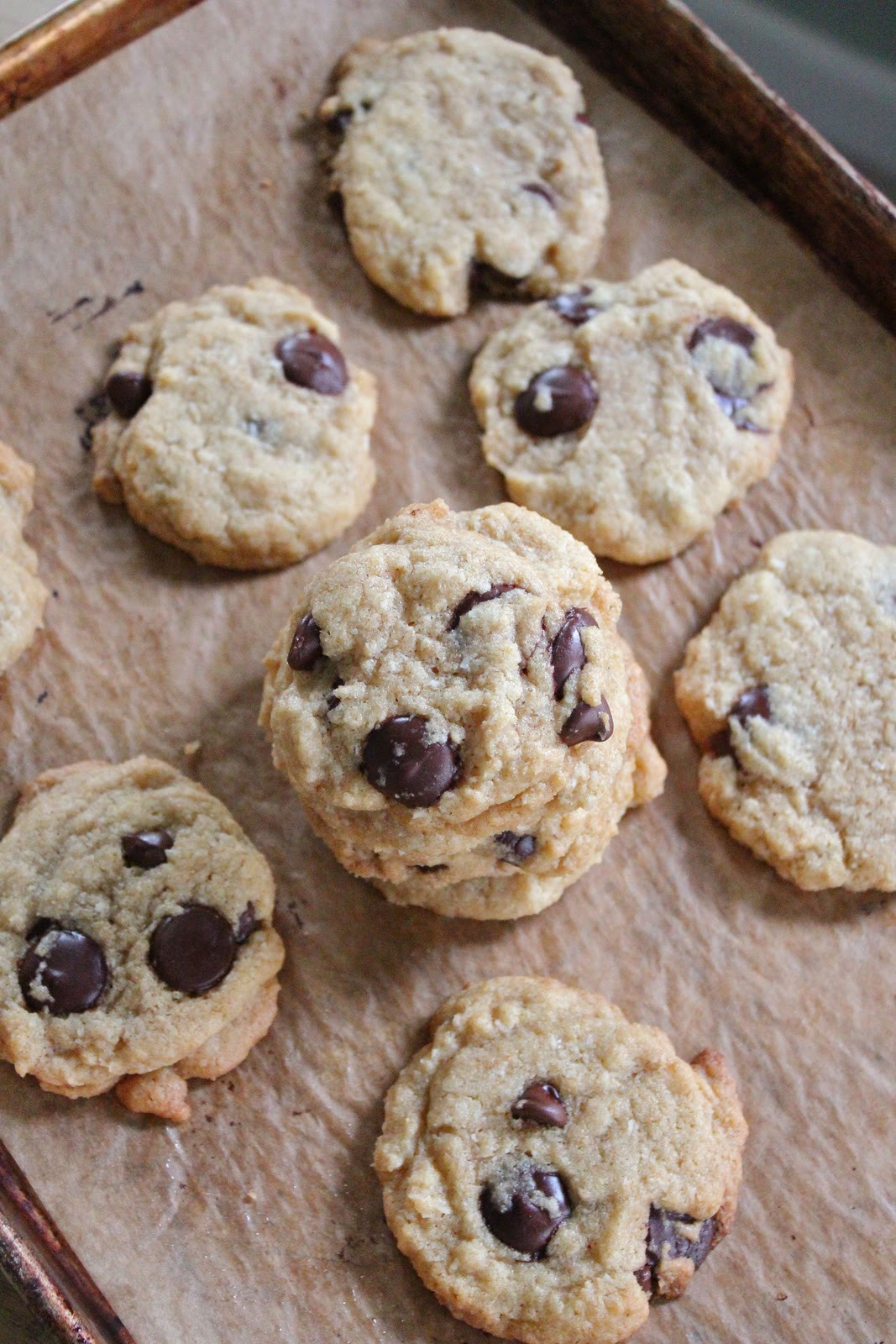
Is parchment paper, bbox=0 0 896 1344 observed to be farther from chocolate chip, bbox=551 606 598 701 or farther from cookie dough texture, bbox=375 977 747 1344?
chocolate chip, bbox=551 606 598 701

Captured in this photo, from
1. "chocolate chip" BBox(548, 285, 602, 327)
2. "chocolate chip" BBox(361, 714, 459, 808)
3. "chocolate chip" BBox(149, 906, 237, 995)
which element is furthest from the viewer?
"chocolate chip" BBox(548, 285, 602, 327)

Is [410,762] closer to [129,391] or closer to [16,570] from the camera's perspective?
[16,570]

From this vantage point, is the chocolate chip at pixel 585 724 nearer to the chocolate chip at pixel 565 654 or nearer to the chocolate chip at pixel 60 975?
the chocolate chip at pixel 565 654

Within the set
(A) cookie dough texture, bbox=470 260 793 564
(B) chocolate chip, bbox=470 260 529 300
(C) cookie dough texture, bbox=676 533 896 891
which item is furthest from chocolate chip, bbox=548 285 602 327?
(C) cookie dough texture, bbox=676 533 896 891

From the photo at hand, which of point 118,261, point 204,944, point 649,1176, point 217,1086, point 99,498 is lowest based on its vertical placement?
point 649,1176

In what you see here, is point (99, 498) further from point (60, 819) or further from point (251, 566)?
point (60, 819)

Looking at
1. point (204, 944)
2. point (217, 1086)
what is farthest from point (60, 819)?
point (217, 1086)

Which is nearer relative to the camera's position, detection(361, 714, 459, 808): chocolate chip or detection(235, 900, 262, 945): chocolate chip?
detection(361, 714, 459, 808): chocolate chip
